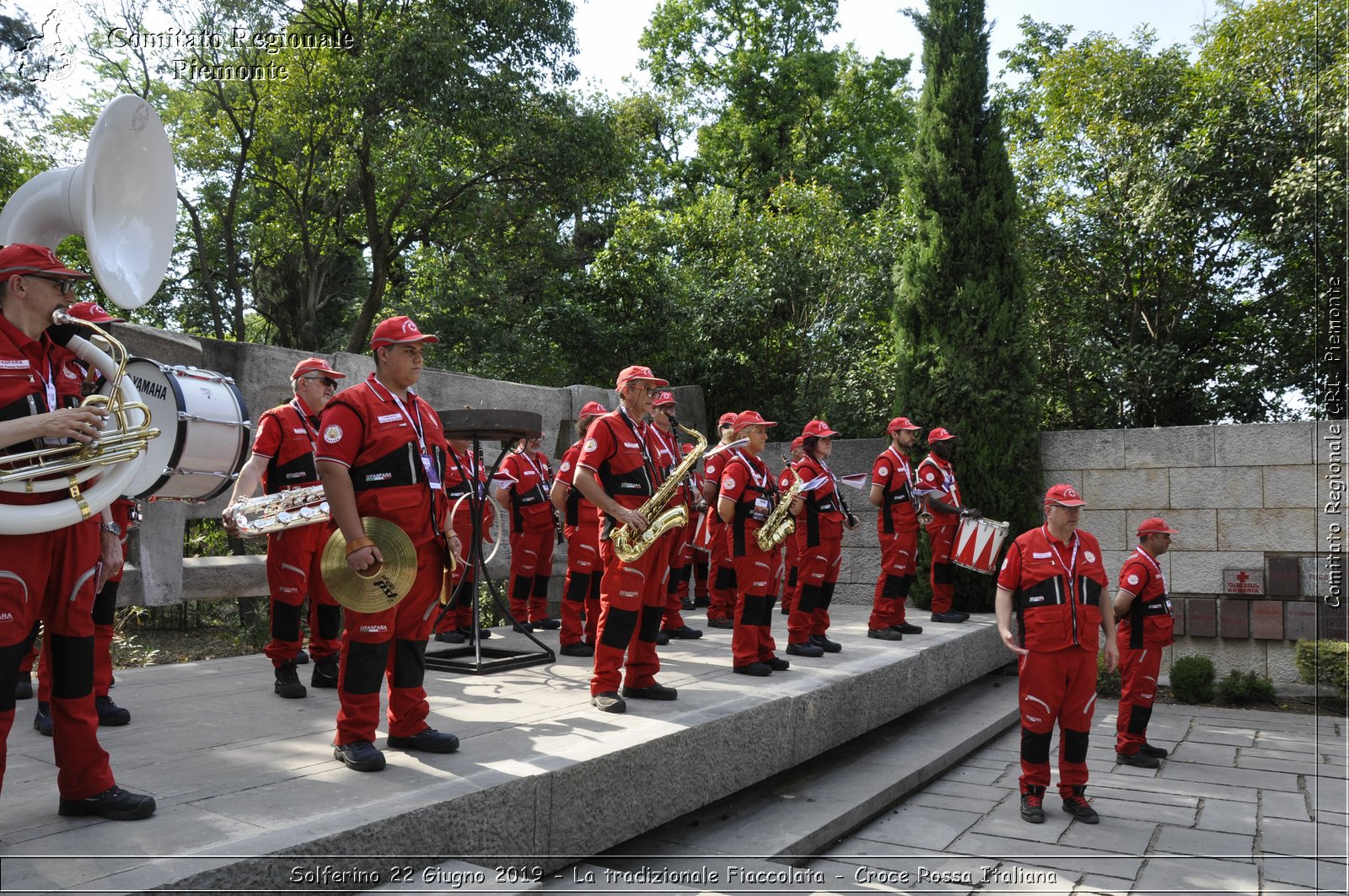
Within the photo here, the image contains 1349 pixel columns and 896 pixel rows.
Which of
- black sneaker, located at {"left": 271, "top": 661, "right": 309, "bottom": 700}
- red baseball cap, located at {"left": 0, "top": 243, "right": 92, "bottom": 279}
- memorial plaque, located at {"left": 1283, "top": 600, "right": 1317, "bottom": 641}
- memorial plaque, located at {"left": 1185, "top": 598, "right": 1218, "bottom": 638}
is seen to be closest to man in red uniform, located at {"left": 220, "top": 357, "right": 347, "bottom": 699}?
black sneaker, located at {"left": 271, "top": 661, "right": 309, "bottom": 700}

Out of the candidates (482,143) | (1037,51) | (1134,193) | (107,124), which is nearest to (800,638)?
(107,124)

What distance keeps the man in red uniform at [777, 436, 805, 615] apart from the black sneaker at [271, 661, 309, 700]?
3991 millimetres

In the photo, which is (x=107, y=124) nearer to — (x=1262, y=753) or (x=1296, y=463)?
(x=1262, y=753)

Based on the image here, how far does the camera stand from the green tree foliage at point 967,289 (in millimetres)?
11758

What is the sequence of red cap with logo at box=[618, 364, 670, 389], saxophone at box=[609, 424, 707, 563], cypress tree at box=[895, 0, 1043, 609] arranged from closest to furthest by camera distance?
saxophone at box=[609, 424, 707, 563]
red cap with logo at box=[618, 364, 670, 389]
cypress tree at box=[895, 0, 1043, 609]

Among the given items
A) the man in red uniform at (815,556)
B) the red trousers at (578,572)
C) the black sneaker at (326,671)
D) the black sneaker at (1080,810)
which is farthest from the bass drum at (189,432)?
the black sneaker at (1080,810)

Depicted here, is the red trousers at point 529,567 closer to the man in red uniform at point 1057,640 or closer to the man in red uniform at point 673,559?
the man in red uniform at point 673,559

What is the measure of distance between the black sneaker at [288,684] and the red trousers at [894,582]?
214 inches

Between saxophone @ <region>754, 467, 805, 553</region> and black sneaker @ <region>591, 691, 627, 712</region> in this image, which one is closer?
black sneaker @ <region>591, 691, 627, 712</region>

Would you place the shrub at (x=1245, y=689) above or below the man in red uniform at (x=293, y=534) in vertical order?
below

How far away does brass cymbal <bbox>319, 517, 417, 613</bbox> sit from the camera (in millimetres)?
4324

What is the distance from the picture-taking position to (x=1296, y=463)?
1030 cm

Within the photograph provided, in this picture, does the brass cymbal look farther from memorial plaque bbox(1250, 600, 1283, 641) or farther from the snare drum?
memorial plaque bbox(1250, 600, 1283, 641)

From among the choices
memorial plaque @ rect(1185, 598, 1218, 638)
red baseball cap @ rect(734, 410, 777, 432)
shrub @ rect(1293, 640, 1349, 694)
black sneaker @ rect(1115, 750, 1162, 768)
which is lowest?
black sneaker @ rect(1115, 750, 1162, 768)
